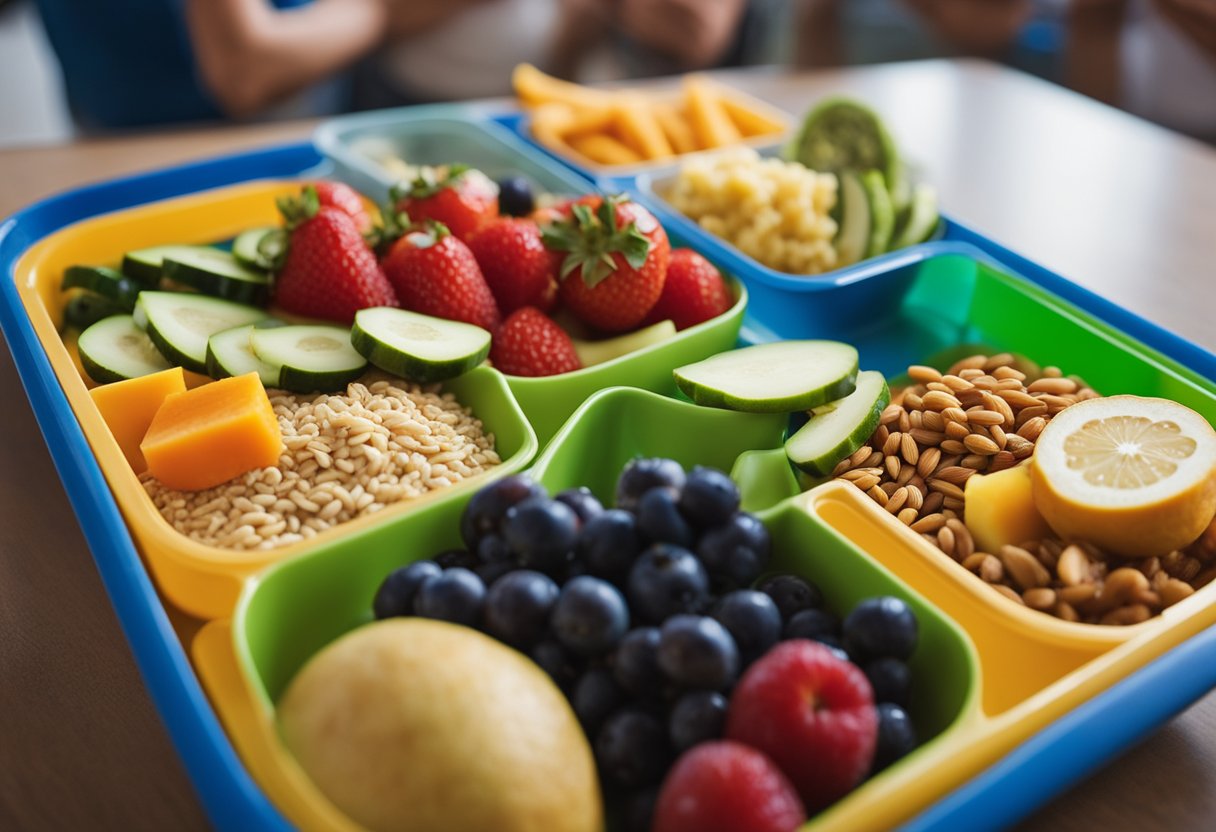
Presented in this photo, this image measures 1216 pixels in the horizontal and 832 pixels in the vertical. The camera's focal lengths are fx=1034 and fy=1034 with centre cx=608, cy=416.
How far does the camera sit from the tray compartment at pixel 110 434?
2.99ft

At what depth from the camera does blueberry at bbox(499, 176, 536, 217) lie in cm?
156

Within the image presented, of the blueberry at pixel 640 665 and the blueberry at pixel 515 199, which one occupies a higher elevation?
the blueberry at pixel 515 199

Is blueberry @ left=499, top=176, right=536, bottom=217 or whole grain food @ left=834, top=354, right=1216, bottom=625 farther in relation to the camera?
blueberry @ left=499, top=176, right=536, bottom=217

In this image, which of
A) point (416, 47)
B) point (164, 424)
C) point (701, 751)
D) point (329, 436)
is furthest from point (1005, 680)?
point (416, 47)

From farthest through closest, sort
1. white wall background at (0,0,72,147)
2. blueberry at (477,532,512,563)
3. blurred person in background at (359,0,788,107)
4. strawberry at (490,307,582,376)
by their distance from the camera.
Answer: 1. white wall background at (0,0,72,147)
2. blurred person in background at (359,0,788,107)
3. strawberry at (490,307,582,376)
4. blueberry at (477,532,512,563)

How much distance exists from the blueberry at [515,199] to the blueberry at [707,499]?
808mm

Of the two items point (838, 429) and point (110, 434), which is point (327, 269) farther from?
point (838, 429)

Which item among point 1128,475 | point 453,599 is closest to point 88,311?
point 453,599

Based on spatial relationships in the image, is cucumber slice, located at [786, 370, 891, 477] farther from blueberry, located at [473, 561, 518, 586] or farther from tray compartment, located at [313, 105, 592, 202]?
tray compartment, located at [313, 105, 592, 202]

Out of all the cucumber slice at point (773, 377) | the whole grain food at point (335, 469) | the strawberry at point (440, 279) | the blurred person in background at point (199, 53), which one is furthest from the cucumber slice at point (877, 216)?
the blurred person in background at point (199, 53)

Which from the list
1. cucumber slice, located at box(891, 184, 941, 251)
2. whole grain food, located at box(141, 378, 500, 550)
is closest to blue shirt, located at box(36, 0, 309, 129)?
whole grain food, located at box(141, 378, 500, 550)

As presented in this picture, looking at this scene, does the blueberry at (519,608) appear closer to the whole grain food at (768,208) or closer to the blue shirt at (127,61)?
the whole grain food at (768,208)

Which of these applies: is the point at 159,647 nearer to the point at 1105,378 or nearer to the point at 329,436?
the point at 329,436

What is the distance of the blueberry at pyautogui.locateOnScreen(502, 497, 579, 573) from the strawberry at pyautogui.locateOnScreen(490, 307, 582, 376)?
0.39 metres
